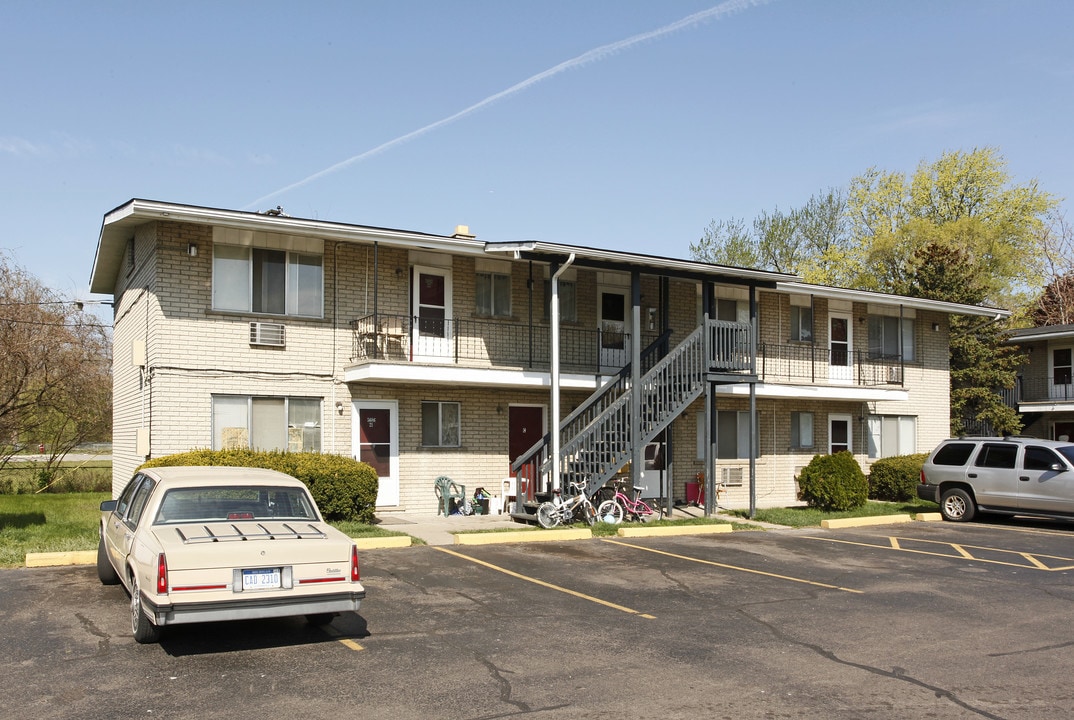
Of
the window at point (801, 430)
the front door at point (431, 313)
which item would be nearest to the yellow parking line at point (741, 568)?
the front door at point (431, 313)

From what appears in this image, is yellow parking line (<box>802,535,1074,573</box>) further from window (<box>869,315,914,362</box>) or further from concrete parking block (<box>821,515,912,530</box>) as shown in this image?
window (<box>869,315,914,362</box>)

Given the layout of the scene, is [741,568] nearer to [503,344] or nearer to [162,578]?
[162,578]

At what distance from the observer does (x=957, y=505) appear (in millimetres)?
19812

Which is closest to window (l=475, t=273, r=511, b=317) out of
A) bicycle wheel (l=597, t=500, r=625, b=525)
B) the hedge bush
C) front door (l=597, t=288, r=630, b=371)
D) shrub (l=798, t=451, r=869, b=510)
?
front door (l=597, t=288, r=630, b=371)

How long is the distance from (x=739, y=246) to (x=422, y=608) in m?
43.6

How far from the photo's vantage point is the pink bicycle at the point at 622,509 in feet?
57.2

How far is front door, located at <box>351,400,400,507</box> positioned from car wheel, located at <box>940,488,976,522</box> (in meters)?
11.6

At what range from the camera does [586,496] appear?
56.6 feet

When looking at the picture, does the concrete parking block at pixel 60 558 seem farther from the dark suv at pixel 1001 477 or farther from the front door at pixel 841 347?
the front door at pixel 841 347

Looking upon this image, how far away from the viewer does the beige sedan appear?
7.50 metres

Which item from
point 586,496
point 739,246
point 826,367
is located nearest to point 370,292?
point 586,496

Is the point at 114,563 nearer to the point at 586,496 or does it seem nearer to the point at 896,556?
the point at 586,496

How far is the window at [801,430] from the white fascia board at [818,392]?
30.1 inches

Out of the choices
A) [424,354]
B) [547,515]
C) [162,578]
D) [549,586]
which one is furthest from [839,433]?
[162,578]
